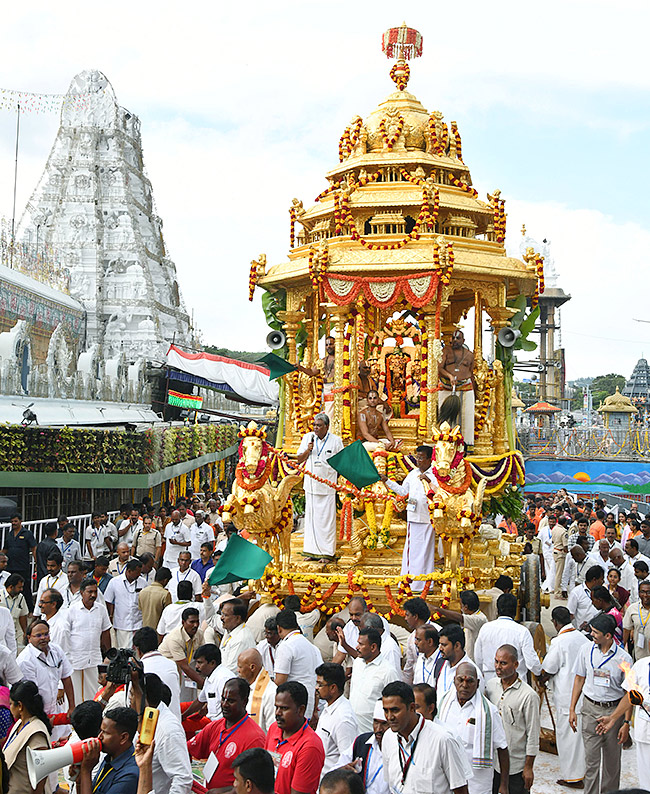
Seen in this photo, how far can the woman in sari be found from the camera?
4.75 m

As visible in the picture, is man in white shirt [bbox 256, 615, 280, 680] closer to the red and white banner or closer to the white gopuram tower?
the red and white banner

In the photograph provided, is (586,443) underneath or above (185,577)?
above

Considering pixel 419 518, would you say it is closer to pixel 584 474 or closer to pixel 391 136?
pixel 391 136

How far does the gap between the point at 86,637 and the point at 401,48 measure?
969 cm

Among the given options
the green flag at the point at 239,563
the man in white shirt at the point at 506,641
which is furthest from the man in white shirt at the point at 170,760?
the green flag at the point at 239,563

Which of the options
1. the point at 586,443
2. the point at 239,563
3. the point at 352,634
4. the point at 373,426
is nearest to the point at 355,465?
the point at 239,563

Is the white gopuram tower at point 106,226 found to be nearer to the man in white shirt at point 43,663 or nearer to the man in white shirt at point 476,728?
the man in white shirt at point 43,663

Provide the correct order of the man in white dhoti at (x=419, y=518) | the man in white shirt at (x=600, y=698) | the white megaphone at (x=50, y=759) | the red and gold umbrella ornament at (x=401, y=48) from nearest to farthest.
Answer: the white megaphone at (x=50, y=759)
the man in white shirt at (x=600, y=698)
the man in white dhoti at (x=419, y=518)
the red and gold umbrella ornament at (x=401, y=48)

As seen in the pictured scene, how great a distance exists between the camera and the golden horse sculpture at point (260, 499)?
9.28 metres

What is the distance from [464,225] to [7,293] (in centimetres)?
2434

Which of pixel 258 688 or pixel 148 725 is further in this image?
pixel 258 688

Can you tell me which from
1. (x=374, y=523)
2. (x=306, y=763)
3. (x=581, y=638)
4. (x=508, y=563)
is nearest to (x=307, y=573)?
(x=374, y=523)

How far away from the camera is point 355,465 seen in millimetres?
9141

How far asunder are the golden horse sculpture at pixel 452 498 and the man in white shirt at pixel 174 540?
4334 mm
